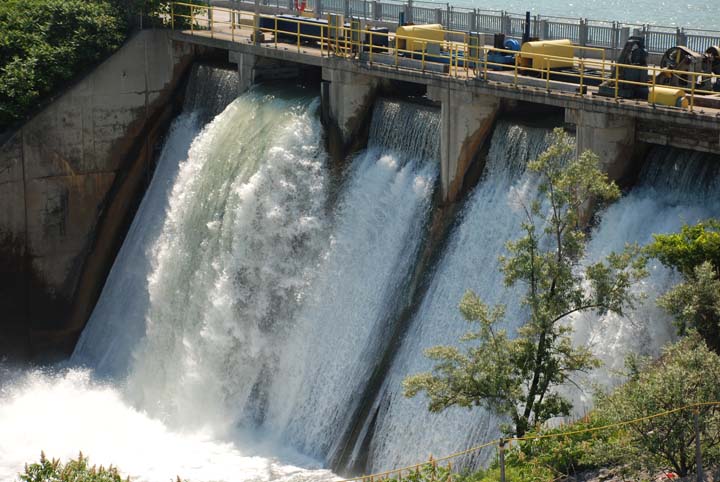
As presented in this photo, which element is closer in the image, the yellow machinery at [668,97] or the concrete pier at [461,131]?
the yellow machinery at [668,97]

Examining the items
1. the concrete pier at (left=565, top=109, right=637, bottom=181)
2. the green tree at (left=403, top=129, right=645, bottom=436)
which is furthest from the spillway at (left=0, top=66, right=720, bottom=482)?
the green tree at (left=403, top=129, right=645, bottom=436)

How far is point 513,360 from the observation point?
73.3 feet

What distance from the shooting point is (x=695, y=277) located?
22875 millimetres

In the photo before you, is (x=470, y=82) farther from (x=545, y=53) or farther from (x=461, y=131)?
(x=545, y=53)

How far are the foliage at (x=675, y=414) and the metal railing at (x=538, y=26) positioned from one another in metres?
16.1

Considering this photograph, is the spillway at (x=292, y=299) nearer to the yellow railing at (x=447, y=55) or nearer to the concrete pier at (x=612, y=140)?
the concrete pier at (x=612, y=140)

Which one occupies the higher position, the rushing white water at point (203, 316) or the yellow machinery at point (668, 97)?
the yellow machinery at point (668, 97)

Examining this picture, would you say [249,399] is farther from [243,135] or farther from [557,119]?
[557,119]

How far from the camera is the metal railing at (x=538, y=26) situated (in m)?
35.1

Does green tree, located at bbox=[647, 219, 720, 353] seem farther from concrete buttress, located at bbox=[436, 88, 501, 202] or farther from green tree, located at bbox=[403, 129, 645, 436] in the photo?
concrete buttress, located at bbox=[436, 88, 501, 202]

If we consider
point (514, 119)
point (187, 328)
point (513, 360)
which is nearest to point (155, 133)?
point (187, 328)

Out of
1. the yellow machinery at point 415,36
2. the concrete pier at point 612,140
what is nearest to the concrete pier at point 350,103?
the yellow machinery at point 415,36

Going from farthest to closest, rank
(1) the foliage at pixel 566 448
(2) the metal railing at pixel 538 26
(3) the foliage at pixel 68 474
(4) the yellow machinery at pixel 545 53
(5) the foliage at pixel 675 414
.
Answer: (2) the metal railing at pixel 538 26 < (4) the yellow machinery at pixel 545 53 < (1) the foliage at pixel 566 448 < (3) the foliage at pixel 68 474 < (5) the foliage at pixel 675 414

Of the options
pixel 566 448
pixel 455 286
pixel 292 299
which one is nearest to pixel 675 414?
pixel 566 448
